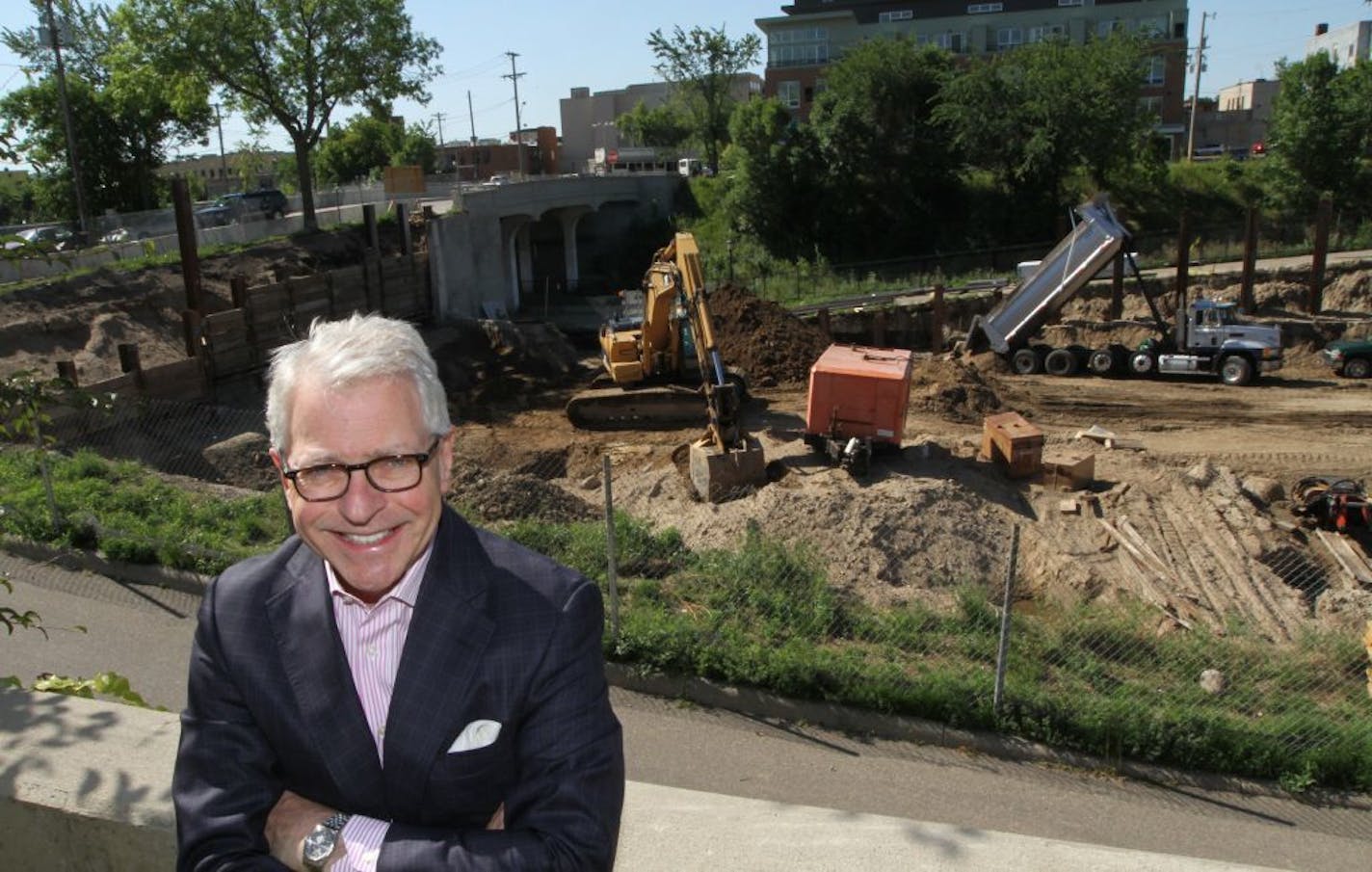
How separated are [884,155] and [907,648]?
41.5 metres

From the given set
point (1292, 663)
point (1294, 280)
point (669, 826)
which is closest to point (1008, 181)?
point (1294, 280)

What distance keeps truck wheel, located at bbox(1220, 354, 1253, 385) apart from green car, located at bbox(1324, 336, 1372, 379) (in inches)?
102

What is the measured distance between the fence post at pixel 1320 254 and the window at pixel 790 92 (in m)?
41.6

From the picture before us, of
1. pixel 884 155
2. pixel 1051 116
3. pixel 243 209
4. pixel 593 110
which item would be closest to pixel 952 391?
pixel 1051 116

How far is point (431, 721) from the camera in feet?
6.93

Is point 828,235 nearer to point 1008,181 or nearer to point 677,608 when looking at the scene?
point 1008,181

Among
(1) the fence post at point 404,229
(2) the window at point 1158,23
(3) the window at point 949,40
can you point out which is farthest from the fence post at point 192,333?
(2) the window at point 1158,23

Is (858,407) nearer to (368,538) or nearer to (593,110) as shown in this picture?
(368,538)

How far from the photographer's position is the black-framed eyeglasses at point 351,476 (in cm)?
218

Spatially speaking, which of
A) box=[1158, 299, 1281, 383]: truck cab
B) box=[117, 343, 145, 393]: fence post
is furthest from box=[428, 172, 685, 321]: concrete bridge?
box=[1158, 299, 1281, 383]: truck cab

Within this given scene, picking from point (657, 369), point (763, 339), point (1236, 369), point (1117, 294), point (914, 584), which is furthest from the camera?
point (1117, 294)

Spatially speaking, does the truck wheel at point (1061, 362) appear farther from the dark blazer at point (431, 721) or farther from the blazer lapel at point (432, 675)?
the blazer lapel at point (432, 675)

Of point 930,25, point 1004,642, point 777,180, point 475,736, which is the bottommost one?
point 1004,642

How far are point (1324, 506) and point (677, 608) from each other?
11.2 meters
